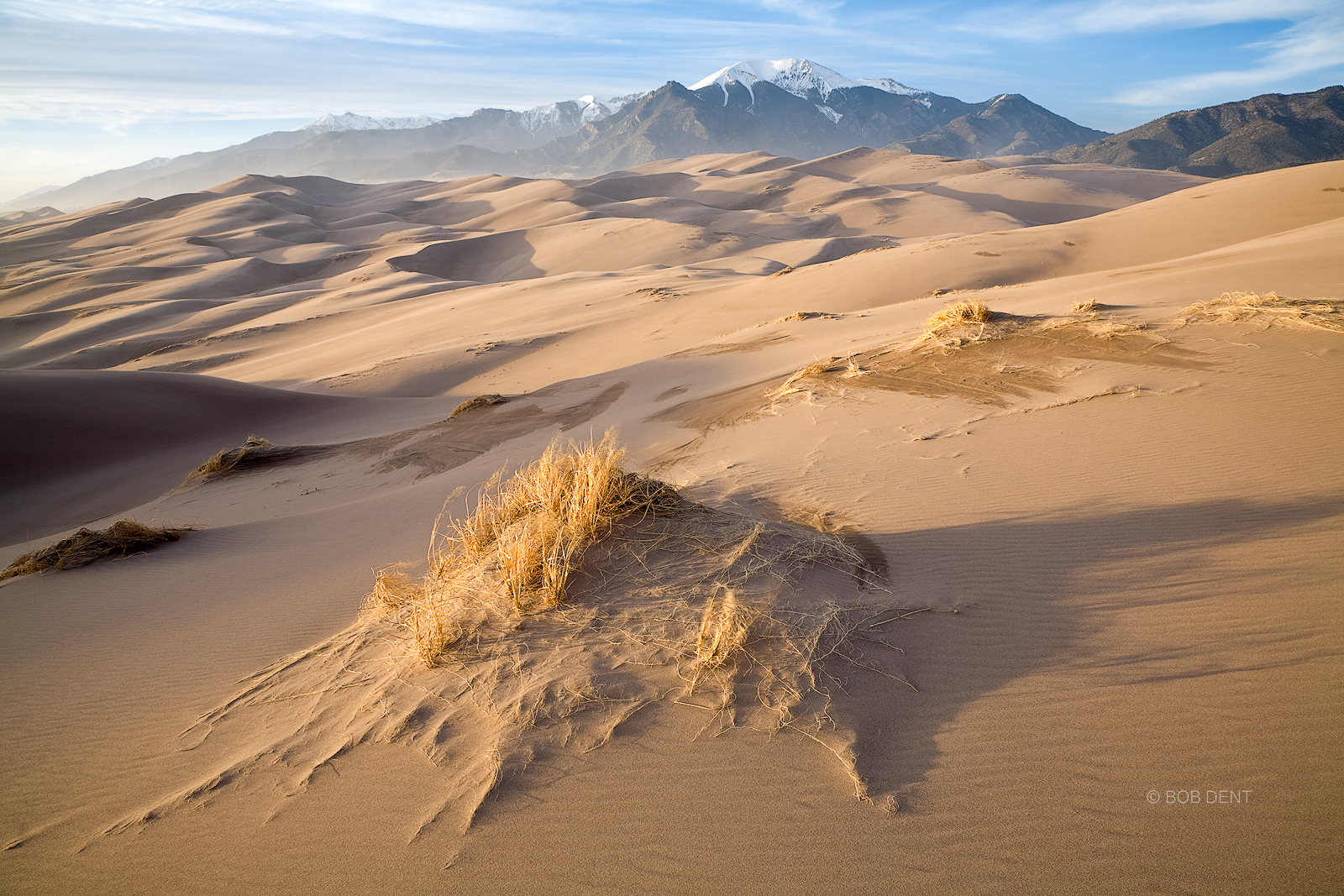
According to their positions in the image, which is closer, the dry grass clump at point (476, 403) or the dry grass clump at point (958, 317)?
the dry grass clump at point (958, 317)

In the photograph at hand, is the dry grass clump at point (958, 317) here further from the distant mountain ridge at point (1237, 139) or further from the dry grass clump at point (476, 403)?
the distant mountain ridge at point (1237, 139)

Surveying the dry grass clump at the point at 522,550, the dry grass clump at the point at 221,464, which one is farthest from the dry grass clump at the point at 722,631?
the dry grass clump at the point at 221,464

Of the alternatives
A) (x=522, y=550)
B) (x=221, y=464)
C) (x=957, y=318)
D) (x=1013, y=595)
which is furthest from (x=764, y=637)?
(x=221, y=464)

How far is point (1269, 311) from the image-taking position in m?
6.68

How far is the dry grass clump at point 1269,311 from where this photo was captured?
6.26 meters

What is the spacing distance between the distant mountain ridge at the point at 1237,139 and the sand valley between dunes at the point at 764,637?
136m

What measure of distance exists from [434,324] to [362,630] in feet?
57.6

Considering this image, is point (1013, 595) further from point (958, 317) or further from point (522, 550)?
point (958, 317)

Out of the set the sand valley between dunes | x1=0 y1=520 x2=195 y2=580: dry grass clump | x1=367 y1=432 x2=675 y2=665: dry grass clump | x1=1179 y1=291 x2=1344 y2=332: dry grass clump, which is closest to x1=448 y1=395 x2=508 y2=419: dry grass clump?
the sand valley between dunes

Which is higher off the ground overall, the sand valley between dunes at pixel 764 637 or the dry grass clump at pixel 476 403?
the sand valley between dunes at pixel 764 637

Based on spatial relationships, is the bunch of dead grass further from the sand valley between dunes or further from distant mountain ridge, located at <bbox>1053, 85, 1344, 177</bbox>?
distant mountain ridge, located at <bbox>1053, 85, 1344, 177</bbox>

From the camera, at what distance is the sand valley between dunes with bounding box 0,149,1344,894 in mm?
2086

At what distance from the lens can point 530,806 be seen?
2215 mm

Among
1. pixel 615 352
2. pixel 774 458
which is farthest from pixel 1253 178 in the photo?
pixel 774 458
